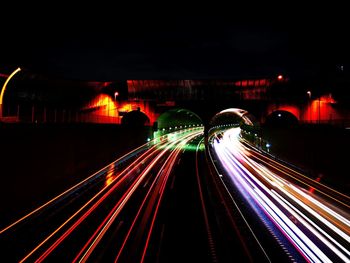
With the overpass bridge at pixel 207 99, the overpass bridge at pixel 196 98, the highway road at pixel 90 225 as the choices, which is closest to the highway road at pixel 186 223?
the highway road at pixel 90 225

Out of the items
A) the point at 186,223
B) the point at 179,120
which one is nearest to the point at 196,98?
the point at 179,120

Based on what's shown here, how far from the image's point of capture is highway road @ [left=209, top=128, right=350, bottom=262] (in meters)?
11.8

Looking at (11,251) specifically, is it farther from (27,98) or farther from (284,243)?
(27,98)

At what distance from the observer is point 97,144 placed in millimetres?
29422

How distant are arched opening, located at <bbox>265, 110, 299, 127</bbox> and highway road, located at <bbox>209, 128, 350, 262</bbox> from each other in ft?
90.4

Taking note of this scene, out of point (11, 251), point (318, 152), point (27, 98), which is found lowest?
point (11, 251)

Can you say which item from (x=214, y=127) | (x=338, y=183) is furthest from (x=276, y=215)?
(x=214, y=127)

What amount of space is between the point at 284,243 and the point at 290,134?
25307 mm

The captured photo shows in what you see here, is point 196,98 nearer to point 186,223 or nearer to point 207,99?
point 207,99

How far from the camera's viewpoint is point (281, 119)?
6162cm

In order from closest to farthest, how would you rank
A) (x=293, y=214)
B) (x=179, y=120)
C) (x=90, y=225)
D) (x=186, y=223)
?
(x=90, y=225) → (x=186, y=223) → (x=293, y=214) → (x=179, y=120)

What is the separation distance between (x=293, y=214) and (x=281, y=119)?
48590mm

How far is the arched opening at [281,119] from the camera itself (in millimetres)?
54375

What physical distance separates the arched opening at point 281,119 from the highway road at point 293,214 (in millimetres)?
27554
